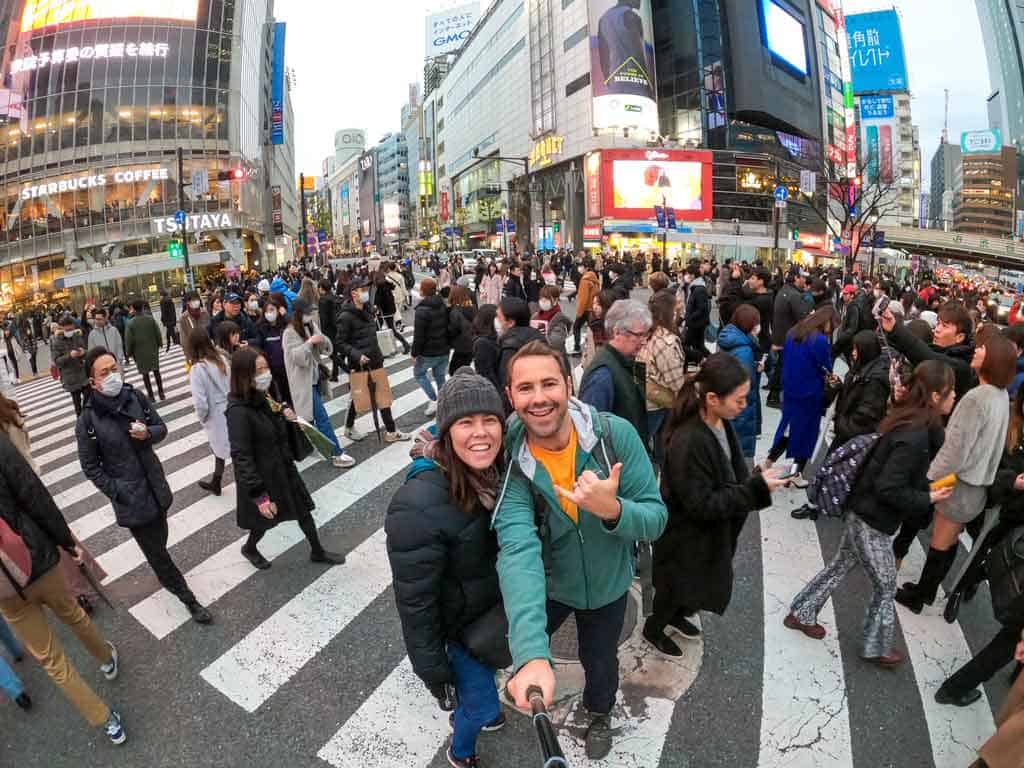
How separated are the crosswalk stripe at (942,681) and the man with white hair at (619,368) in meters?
2.33

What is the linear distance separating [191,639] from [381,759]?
2.00m

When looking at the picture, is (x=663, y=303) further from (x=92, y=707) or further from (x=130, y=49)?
(x=130, y=49)

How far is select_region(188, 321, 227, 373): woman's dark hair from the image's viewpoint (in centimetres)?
623

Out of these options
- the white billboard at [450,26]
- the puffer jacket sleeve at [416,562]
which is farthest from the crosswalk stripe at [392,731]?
the white billboard at [450,26]

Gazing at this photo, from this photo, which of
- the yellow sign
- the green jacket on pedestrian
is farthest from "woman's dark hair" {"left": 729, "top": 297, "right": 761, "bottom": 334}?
the yellow sign

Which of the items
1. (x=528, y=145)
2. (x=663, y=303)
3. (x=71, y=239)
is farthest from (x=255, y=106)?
(x=663, y=303)

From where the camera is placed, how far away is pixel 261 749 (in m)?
3.24

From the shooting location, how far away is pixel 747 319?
598 cm

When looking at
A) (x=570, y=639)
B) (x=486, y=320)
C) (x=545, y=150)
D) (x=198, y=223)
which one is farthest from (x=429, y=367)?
(x=545, y=150)

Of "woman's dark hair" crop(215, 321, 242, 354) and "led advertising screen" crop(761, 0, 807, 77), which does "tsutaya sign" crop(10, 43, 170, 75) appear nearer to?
"woman's dark hair" crop(215, 321, 242, 354)

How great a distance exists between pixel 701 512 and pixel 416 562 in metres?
1.70

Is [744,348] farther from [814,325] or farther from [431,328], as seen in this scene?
[431,328]

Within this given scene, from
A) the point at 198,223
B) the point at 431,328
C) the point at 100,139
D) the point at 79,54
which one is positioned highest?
the point at 79,54

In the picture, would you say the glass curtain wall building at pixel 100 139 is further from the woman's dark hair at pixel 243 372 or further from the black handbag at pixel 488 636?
the black handbag at pixel 488 636
